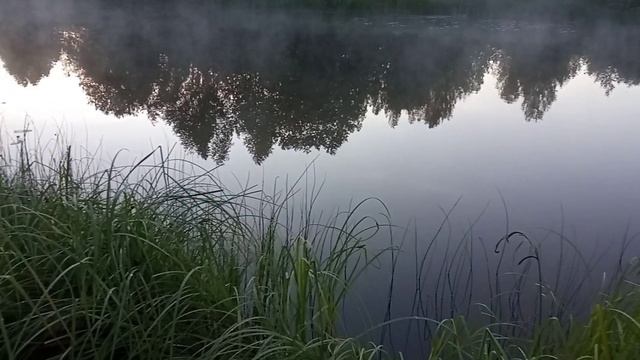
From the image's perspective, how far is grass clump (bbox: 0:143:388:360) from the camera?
1.49 meters

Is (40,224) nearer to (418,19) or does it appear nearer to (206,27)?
(206,27)

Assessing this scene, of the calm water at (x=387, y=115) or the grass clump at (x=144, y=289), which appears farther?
the calm water at (x=387, y=115)

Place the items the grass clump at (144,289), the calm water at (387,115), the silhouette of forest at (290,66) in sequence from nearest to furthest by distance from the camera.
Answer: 1. the grass clump at (144,289)
2. the calm water at (387,115)
3. the silhouette of forest at (290,66)

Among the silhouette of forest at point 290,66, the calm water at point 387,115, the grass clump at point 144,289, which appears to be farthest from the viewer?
the silhouette of forest at point 290,66

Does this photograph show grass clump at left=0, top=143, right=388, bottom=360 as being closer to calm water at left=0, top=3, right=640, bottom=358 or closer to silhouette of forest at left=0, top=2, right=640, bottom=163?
calm water at left=0, top=3, right=640, bottom=358

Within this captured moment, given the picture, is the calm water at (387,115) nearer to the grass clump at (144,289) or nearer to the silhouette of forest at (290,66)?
the silhouette of forest at (290,66)

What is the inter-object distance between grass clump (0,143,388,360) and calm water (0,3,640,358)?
718 mm

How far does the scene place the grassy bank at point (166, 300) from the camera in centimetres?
149

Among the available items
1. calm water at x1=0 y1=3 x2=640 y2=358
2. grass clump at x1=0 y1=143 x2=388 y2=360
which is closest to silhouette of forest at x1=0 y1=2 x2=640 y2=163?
calm water at x1=0 y1=3 x2=640 y2=358

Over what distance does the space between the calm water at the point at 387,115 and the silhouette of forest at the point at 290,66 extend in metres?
0.04

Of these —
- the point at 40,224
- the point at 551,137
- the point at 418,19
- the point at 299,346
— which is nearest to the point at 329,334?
the point at 299,346

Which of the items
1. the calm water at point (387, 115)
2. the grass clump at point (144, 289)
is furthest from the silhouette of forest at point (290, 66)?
the grass clump at point (144, 289)

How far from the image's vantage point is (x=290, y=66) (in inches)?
369

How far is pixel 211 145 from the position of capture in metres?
5.01
